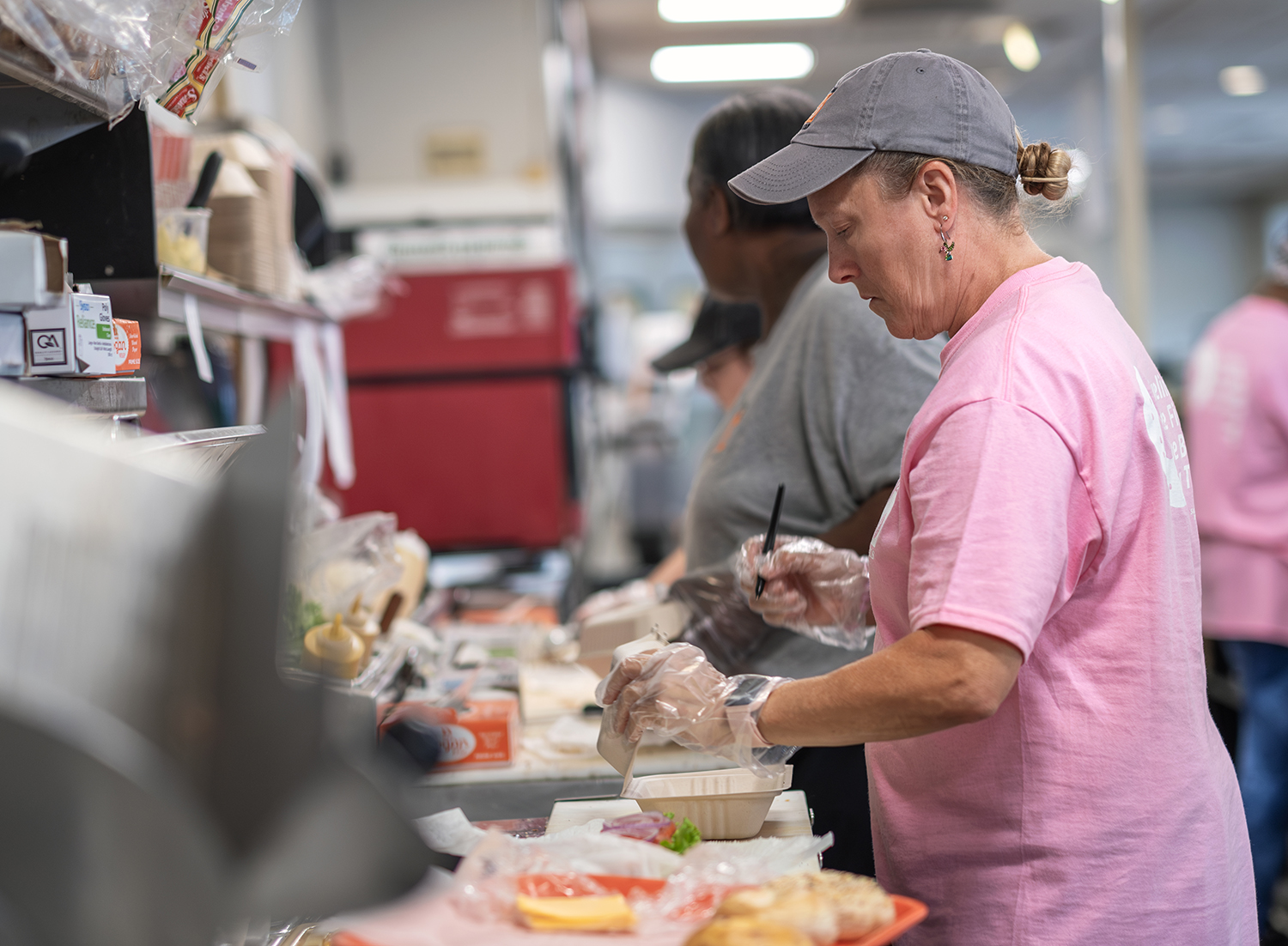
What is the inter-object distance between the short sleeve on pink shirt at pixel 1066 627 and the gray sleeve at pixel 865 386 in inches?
19.8

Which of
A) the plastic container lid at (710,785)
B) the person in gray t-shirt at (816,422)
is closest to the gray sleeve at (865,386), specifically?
the person in gray t-shirt at (816,422)

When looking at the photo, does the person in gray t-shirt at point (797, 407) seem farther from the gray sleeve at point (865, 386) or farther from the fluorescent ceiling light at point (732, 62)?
the fluorescent ceiling light at point (732, 62)

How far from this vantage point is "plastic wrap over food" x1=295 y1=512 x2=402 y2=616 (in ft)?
6.40

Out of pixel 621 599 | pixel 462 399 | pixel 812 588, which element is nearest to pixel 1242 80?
pixel 462 399

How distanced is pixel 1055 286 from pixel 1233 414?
233cm

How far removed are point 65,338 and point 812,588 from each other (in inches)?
40.9

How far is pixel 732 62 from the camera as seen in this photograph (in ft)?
24.8

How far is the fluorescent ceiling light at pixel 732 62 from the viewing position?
23.8ft

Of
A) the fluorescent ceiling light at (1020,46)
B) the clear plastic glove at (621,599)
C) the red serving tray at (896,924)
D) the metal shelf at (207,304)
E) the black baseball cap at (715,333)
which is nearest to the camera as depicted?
the red serving tray at (896,924)

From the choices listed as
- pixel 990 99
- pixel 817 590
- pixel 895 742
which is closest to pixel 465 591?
pixel 817 590

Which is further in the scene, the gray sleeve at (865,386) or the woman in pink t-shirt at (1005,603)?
the gray sleeve at (865,386)

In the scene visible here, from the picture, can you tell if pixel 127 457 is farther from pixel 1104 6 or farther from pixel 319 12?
pixel 1104 6

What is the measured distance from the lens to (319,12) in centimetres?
411

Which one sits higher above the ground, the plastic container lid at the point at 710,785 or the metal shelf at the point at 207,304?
the metal shelf at the point at 207,304
